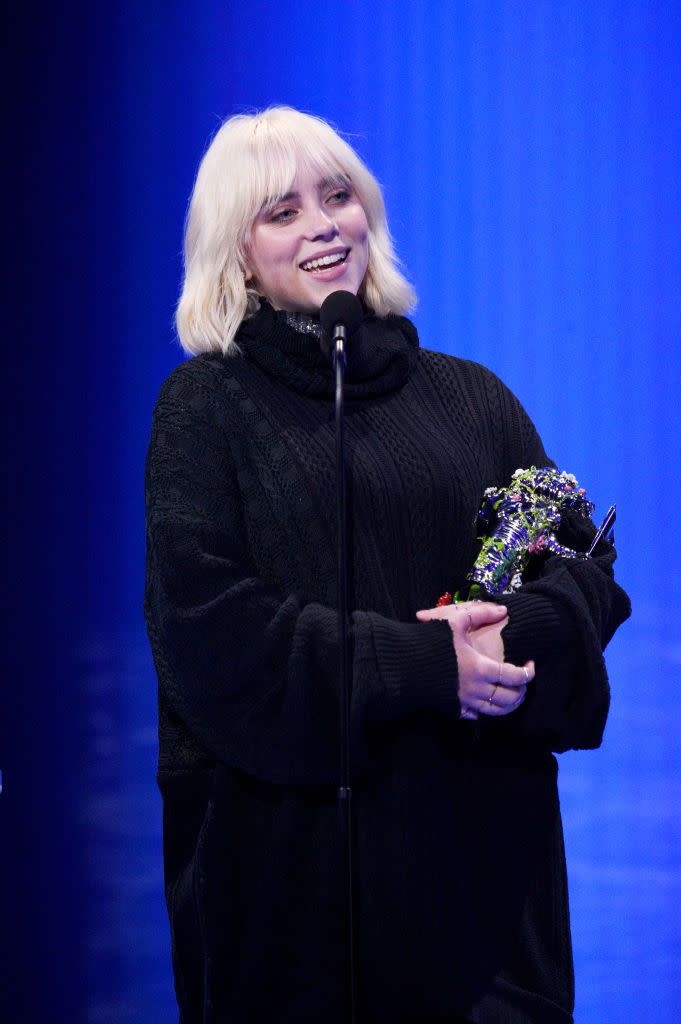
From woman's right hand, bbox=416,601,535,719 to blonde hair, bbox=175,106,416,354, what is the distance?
1.73 feet

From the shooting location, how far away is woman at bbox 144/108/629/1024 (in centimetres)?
163

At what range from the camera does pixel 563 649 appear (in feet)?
5.44

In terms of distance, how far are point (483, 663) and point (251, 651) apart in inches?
11.0

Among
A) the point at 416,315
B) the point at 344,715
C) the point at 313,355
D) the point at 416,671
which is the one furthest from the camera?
the point at 416,315

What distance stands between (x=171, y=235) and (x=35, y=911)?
1.56m

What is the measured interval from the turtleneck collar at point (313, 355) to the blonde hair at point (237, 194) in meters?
0.04

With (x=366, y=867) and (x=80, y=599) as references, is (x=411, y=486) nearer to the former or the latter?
(x=366, y=867)

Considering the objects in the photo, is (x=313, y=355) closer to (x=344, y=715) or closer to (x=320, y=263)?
(x=320, y=263)

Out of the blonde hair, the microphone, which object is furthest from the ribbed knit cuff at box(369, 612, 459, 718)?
the blonde hair

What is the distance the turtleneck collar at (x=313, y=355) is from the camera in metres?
1.83

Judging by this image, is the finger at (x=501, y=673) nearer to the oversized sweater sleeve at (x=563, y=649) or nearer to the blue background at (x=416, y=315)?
the oversized sweater sleeve at (x=563, y=649)

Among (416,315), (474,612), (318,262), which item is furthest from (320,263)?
(416,315)

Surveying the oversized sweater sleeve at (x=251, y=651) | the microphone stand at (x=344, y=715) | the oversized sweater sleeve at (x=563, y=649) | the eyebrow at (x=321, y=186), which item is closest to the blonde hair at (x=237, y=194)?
the eyebrow at (x=321, y=186)

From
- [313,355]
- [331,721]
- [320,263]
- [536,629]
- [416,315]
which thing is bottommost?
[331,721]
